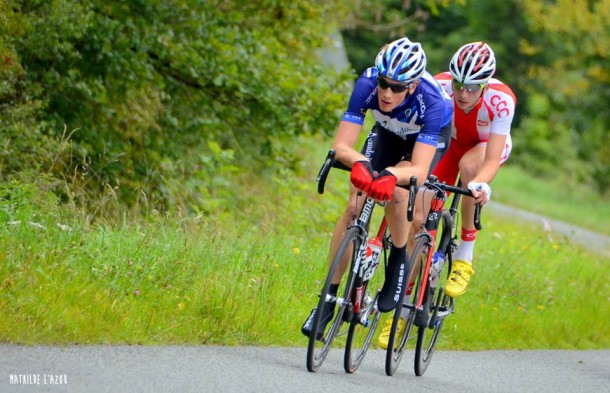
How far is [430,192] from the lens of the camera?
7.96 metres

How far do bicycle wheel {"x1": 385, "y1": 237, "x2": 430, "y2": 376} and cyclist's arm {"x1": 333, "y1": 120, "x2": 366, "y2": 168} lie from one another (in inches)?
39.6

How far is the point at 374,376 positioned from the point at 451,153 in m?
2.18

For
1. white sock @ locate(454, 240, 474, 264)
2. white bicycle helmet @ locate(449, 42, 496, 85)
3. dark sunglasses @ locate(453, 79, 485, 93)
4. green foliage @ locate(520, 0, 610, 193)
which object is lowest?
white sock @ locate(454, 240, 474, 264)

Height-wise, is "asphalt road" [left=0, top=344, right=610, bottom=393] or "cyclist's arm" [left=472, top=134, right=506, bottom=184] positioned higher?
"cyclist's arm" [left=472, top=134, right=506, bottom=184]

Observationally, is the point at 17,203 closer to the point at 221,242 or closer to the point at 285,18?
the point at 221,242

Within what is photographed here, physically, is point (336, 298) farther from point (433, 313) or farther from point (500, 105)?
point (500, 105)

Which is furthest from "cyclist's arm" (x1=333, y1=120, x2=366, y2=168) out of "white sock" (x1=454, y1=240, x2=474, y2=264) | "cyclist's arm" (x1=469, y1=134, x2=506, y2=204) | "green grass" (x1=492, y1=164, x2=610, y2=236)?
"green grass" (x1=492, y1=164, x2=610, y2=236)

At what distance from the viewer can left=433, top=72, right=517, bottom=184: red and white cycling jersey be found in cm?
819

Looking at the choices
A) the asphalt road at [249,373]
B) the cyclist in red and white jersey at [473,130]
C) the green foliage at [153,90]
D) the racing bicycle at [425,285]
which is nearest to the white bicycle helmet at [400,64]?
the racing bicycle at [425,285]

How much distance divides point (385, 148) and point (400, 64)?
0.91 meters

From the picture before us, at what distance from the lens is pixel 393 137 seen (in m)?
7.56

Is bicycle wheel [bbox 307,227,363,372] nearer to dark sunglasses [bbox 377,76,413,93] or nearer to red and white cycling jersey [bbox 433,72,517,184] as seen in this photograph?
dark sunglasses [bbox 377,76,413,93]

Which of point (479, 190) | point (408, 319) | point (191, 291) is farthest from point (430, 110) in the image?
point (191, 291)

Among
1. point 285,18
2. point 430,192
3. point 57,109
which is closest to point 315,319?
point 430,192
